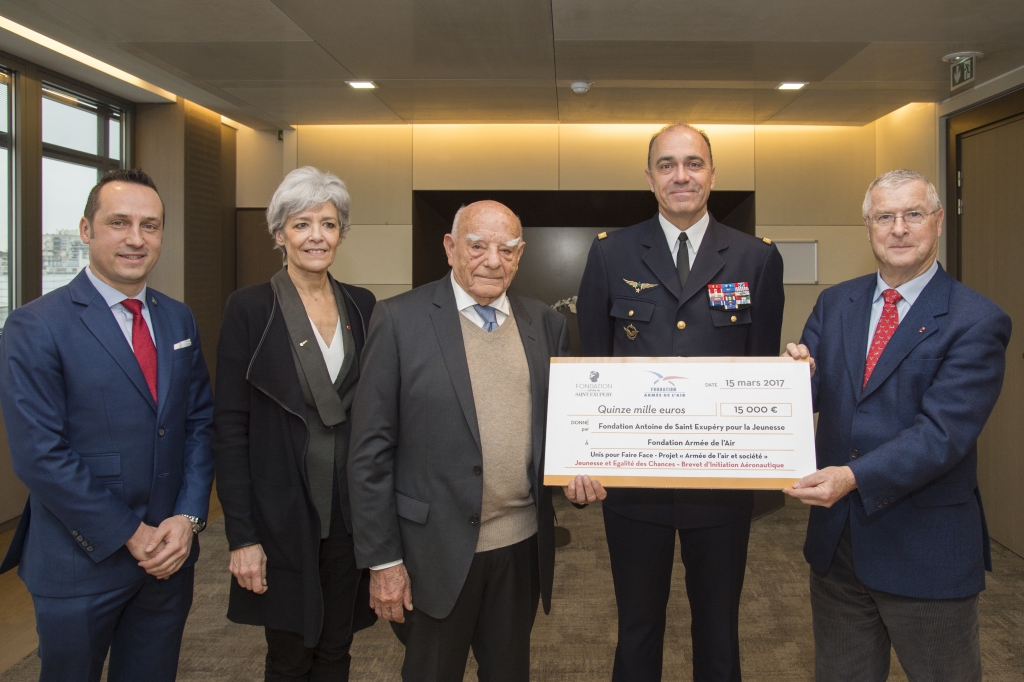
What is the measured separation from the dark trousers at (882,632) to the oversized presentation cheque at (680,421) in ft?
1.15

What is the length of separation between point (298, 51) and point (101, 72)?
216cm

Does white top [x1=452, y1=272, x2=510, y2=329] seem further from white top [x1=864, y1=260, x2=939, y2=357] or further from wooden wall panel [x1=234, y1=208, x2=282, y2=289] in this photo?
wooden wall panel [x1=234, y1=208, x2=282, y2=289]

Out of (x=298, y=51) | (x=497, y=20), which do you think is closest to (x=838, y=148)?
(x=497, y=20)

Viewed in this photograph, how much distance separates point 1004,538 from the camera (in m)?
4.24

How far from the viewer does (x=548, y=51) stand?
12.7 feet

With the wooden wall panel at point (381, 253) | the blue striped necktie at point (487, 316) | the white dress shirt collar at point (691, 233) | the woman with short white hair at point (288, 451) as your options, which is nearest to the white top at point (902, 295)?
the white dress shirt collar at point (691, 233)

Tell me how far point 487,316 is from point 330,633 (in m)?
0.99

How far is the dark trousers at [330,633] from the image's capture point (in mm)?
1877

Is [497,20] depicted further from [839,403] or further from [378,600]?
[378,600]

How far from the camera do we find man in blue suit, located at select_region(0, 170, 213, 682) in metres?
1.52

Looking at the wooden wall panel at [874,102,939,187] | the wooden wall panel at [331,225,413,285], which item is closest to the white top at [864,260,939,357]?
the wooden wall panel at [874,102,939,187]

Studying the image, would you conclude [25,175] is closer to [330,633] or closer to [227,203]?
[227,203]

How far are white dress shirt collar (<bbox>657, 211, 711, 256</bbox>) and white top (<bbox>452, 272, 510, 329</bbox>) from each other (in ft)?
1.79

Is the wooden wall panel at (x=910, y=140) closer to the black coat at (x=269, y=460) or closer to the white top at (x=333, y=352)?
the white top at (x=333, y=352)
